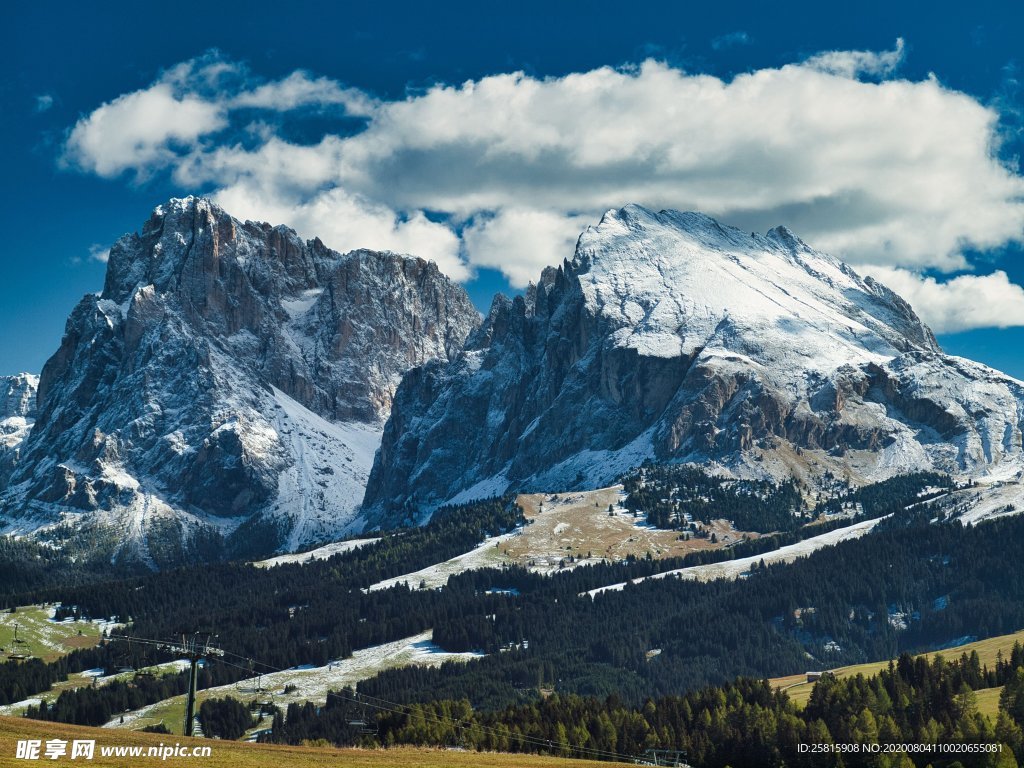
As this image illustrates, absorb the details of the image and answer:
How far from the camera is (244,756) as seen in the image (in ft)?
349

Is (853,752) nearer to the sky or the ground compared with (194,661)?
nearer to the ground

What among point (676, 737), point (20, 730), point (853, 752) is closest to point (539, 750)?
point (676, 737)

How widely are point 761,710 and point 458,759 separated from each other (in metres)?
78.7

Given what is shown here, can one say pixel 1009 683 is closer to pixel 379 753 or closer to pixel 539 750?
pixel 539 750

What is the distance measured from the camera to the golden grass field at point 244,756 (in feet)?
307

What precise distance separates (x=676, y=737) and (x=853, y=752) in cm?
3112

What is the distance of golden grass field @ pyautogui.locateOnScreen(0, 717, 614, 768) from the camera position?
307 ft

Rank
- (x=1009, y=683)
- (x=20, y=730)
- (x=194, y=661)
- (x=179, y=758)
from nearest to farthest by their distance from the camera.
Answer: (x=179, y=758), (x=20, y=730), (x=194, y=661), (x=1009, y=683)

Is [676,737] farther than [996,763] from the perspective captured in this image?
Yes

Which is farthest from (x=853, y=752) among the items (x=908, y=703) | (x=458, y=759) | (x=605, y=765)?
(x=458, y=759)

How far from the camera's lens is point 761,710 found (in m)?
194

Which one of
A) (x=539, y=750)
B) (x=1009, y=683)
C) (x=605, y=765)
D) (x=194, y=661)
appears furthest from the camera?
(x=539, y=750)

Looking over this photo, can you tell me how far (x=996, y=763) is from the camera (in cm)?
14650

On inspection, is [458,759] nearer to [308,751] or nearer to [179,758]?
[308,751]
